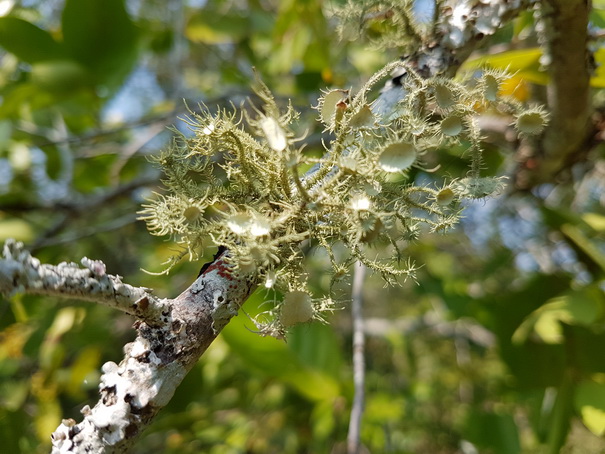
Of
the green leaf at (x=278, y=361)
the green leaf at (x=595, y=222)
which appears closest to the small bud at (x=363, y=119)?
the green leaf at (x=278, y=361)

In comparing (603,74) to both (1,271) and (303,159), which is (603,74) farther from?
(1,271)

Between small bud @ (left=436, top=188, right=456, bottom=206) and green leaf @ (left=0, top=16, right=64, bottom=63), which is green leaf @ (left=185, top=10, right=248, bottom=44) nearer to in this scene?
green leaf @ (left=0, top=16, right=64, bottom=63)

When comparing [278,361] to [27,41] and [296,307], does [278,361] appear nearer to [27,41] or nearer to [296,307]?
[296,307]

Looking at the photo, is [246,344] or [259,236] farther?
[246,344]

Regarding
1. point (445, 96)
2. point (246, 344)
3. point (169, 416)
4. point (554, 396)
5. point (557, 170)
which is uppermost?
point (445, 96)

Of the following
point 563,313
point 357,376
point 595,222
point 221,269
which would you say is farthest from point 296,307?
point 595,222

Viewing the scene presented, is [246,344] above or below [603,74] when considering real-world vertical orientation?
below

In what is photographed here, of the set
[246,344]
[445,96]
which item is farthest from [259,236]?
[246,344]
